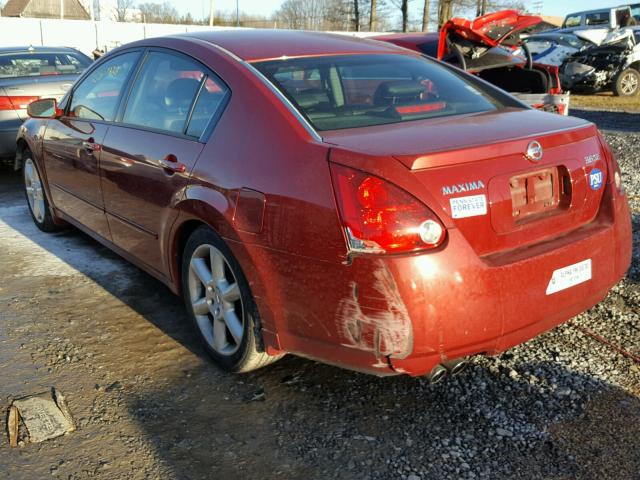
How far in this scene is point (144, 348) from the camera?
3551 millimetres

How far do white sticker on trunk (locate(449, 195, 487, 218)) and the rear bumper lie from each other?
Answer: 0.26 ft

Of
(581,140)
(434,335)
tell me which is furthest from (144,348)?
(581,140)

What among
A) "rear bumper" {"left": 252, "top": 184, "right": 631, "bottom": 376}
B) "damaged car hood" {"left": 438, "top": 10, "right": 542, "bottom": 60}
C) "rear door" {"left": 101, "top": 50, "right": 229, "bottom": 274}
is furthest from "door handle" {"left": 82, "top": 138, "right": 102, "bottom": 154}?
"damaged car hood" {"left": 438, "top": 10, "right": 542, "bottom": 60}

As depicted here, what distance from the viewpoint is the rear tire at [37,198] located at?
18.2 ft

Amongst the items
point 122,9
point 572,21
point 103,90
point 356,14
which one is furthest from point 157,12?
point 103,90

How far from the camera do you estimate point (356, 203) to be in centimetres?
241

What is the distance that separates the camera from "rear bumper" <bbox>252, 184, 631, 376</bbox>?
239 centimetres

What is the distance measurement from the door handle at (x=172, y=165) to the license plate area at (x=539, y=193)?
155 centimetres

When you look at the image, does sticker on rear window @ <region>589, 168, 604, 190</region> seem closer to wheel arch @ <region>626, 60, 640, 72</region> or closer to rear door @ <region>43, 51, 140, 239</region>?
rear door @ <region>43, 51, 140, 239</region>

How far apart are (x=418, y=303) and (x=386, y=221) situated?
0.32 meters

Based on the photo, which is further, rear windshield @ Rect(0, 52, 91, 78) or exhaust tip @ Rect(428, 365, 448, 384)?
rear windshield @ Rect(0, 52, 91, 78)

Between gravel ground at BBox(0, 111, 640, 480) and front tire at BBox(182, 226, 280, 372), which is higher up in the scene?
front tire at BBox(182, 226, 280, 372)

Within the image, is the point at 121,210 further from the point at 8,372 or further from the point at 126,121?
the point at 8,372

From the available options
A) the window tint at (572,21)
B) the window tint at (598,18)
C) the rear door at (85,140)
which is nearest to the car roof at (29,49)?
the rear door at (85,140)
